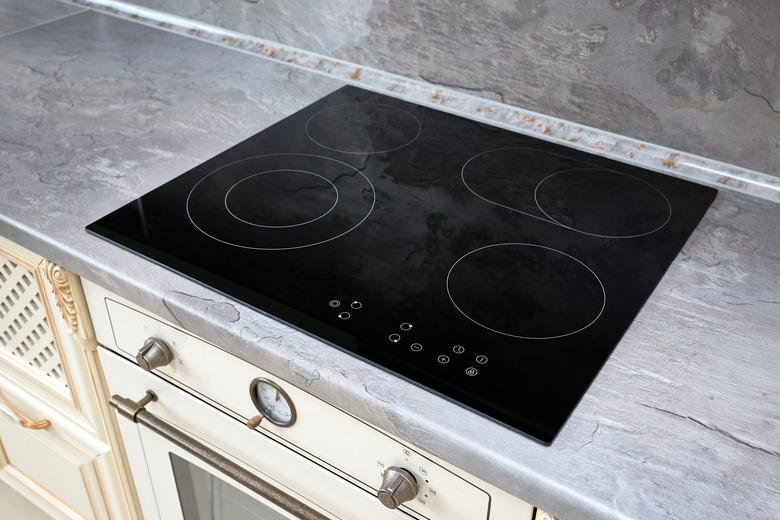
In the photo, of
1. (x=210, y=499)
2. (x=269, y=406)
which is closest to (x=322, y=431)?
(x=269, y=406)

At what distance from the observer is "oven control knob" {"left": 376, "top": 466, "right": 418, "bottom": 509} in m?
0.78

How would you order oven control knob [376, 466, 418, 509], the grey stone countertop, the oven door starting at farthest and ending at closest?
the oven door → oven control knob [376, 466, 418, 509] → the grey stone countertop

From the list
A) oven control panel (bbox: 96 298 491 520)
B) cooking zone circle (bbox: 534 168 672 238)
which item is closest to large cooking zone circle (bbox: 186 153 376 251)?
oven control panel (bbox: 96 298 491 520)

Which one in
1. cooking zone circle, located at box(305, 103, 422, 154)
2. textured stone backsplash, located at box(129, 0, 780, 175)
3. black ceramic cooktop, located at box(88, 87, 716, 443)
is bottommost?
cooking zone circle, located at box(305, 103, 422, 154)

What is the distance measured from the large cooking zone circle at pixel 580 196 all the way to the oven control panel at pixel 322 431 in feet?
1.25

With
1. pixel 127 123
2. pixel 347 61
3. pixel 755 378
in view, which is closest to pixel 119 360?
pixel 127 123

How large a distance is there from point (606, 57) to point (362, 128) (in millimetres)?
380

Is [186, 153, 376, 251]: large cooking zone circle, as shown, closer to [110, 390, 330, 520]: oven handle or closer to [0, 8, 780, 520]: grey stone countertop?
[0, 8, 780, 520]: grey stone countertop

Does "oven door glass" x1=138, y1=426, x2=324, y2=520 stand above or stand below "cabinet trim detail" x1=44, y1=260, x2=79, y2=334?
below

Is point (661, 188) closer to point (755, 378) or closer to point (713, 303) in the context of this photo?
point (713, 303)

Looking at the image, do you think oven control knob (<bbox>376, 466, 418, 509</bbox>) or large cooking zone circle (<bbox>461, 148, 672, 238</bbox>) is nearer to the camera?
oven control knob (<bbox>376, 466, 418, 509</bbox>)

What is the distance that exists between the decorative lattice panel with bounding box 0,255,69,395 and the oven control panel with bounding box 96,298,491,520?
182 millimetres

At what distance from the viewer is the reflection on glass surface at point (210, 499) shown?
104 cm

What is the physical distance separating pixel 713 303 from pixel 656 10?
42cm
